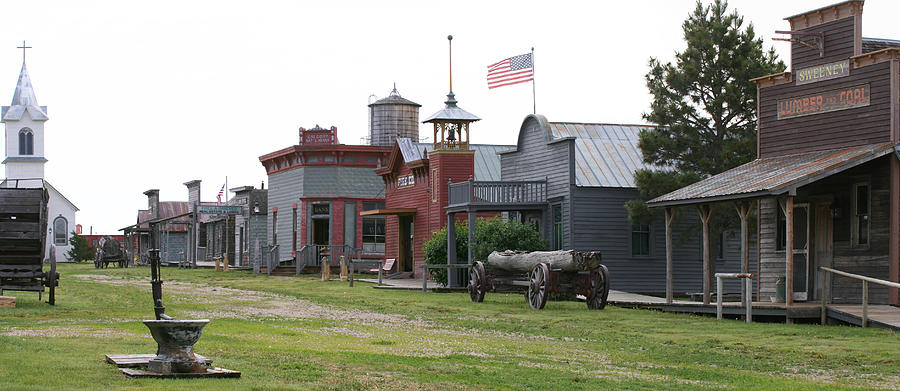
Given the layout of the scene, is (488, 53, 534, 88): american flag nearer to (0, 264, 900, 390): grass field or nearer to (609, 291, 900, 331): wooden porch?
(0, 264, 900, 390): grass field

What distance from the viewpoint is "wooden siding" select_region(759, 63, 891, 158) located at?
22312 millimetres

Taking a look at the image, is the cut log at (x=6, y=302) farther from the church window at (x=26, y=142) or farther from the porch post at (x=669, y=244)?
the church window at (x=26, y=142)

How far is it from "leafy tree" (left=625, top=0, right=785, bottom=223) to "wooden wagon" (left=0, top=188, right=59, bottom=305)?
16.3 meters

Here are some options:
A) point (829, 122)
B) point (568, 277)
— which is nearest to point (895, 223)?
point (829, 122)

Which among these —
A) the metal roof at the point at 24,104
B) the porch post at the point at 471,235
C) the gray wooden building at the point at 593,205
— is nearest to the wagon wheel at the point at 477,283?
the porch post at the point at 471,235

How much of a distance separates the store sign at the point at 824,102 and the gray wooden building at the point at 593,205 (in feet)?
29.2

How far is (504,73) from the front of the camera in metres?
38.4

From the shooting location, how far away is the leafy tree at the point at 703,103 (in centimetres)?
3159

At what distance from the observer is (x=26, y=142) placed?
99750 millimetres

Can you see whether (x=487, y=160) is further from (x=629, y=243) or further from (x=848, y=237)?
(x=848, y=237)

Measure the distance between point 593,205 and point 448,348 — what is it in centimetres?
1942

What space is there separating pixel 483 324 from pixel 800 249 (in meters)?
7.98

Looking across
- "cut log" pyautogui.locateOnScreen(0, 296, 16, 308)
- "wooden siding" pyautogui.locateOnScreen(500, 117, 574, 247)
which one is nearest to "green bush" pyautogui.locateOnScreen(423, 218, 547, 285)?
"wooden siding" pyautogui.locateOnScreen(500, 117, 574, 247)

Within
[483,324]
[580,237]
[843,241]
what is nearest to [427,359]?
[483,324]
